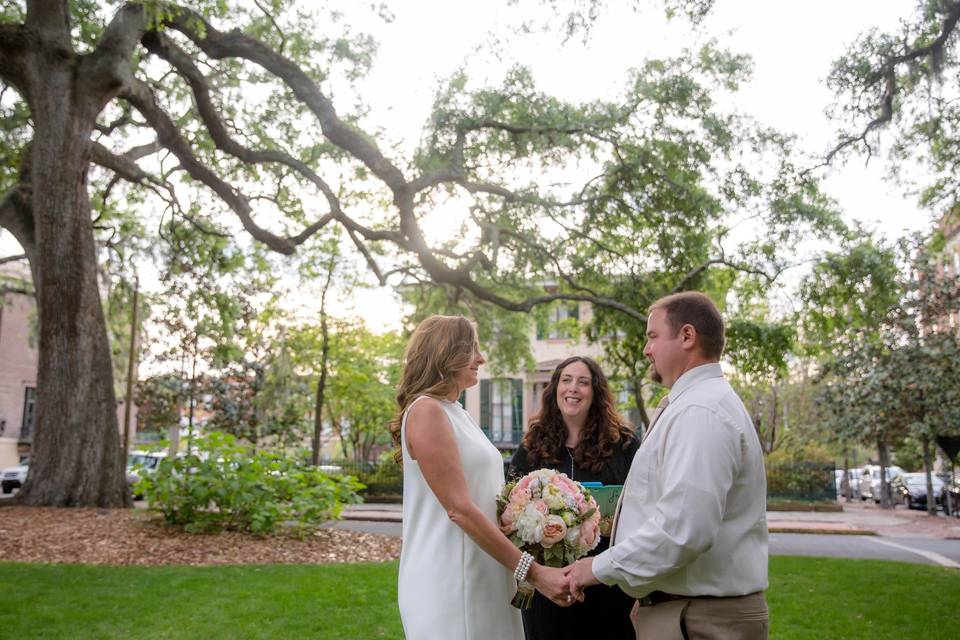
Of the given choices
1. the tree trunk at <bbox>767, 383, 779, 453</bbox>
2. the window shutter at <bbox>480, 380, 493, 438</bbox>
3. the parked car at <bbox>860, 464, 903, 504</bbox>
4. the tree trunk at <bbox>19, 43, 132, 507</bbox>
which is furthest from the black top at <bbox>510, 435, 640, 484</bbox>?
the parked car at <bbox>860, 464, 903, 504</bbox>

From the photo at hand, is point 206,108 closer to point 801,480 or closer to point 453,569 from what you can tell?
point 453,569

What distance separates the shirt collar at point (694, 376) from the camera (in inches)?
120

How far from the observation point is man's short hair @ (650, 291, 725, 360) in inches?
122

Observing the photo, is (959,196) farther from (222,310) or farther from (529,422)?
(222,310)

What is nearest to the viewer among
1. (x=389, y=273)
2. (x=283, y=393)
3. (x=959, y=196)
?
(x=959, y=196)

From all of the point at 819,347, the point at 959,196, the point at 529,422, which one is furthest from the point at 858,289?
the point at 529,422

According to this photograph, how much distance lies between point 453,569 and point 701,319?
1.37 metres

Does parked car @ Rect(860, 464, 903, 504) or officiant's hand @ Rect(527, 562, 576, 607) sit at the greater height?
officiant's hand @ Rect(527, 562, 576, 607)

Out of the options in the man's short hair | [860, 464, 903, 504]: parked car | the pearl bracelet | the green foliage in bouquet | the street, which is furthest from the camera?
[860, 464, 903, 504]: parked car

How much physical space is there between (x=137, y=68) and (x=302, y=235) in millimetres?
4883

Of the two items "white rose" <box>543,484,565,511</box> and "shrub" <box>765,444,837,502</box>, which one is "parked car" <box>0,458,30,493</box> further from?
"white rose" <box>543,484,565,511</box>

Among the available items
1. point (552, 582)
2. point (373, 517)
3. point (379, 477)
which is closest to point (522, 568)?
point (552, 582)

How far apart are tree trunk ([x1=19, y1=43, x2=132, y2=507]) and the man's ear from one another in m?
13.1

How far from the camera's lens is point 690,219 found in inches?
591
